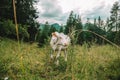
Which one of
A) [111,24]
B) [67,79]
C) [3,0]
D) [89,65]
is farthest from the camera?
[111,24]

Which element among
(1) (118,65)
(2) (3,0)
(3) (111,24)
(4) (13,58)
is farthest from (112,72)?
(3) (111,24)

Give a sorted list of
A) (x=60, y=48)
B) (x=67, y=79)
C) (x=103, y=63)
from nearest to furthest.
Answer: (x=67, y=79)
(x=103, y=63)
(x=60, y=48)

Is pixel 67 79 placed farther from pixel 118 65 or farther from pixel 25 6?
pixel 25 6

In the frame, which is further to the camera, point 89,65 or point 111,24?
point 111,24

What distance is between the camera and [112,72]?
5484mm

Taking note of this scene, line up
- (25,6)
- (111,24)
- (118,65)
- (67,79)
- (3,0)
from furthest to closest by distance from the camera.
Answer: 1. (111,24)
2. (25,6)
3. (3,0)
4. (118,65)
5. (67,79)

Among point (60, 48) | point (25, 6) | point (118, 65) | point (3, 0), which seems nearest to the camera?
point (118, 65)

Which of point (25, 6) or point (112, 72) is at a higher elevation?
point (25, 6)

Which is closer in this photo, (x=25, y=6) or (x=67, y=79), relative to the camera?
(x=67, y=79)

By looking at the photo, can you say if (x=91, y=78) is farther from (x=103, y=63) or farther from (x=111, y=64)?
(x=103, y=63)

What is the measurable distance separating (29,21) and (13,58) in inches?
920

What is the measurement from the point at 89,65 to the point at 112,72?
52cm

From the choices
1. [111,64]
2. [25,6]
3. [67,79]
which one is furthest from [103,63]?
[25,6]

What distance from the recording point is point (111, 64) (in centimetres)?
600
